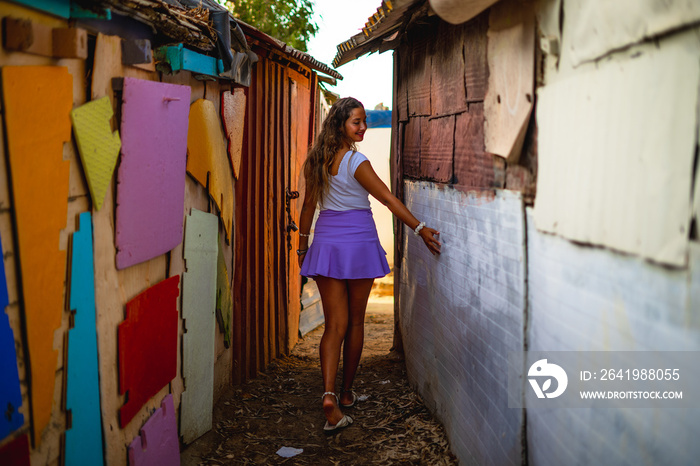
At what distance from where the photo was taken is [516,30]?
8.54 feet

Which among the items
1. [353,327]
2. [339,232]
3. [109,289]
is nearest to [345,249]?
[339,232]

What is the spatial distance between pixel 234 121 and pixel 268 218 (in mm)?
1367

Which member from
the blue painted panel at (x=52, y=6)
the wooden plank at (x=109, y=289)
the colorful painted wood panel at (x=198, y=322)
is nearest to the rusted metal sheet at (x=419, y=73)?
the colorful painted wood panel at (x=198, y=322)

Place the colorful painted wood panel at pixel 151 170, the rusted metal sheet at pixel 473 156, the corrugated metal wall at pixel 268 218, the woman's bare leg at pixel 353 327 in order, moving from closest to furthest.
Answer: the colorful painted wood panel at pixel 151 170, the rusted metal sheet at pixel 473 156, the woman's bare leg at pixel 353 327, the corrugated metal wall at pixel 268 218

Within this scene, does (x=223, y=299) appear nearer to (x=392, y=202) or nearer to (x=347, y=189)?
(x=347, y=189)

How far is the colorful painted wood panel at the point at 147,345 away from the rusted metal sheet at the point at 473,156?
175 cm

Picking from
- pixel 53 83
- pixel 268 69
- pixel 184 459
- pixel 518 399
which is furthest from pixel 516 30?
pixel 268 69

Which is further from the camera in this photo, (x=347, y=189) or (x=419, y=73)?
(x=419, y=73)

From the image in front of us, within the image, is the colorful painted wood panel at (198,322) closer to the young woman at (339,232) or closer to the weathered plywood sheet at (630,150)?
the young woman at (339,232)

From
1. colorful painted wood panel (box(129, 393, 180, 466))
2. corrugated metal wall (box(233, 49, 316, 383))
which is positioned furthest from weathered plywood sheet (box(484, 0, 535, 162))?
corrugated metal wall (box(233, 49, 316, 383))

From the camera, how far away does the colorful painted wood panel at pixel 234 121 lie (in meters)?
4.44

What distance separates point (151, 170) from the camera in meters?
3.11

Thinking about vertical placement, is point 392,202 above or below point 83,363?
above

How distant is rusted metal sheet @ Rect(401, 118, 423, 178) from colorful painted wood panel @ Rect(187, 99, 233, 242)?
56.6 inches
